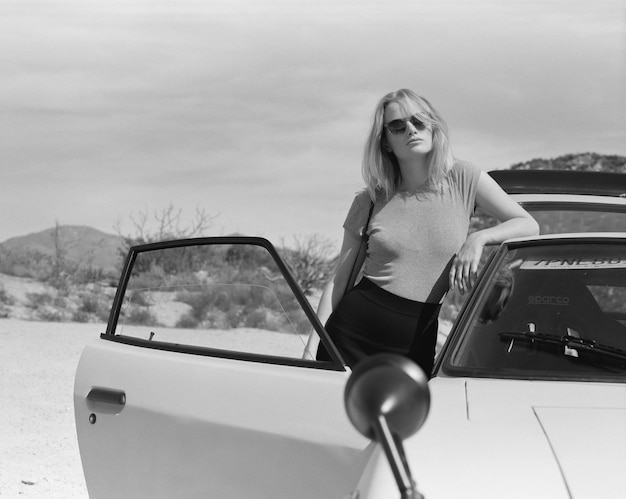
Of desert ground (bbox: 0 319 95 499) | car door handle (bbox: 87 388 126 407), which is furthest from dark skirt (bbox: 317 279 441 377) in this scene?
desert ground (bbox: 0 319 95 499)

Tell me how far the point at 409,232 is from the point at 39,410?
320 inches

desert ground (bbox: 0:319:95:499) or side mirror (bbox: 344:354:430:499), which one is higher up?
side mirror (bbox: 344:354:430:499)

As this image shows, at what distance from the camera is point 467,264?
11.4ft

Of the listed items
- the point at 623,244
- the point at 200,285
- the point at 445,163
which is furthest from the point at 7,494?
the point at 623,244

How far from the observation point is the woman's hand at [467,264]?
3.47 metres

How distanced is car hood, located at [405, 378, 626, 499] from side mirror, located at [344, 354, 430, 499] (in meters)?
0.40

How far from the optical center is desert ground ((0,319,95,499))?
766 centimetres

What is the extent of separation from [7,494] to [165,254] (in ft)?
12.6

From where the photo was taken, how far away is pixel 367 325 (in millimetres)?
3783

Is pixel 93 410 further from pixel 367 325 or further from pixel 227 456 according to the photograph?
pixel 367 325

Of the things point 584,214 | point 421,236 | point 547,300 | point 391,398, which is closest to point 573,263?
point 547,300

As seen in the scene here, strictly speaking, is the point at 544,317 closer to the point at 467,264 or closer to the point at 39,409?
the point at 467,264

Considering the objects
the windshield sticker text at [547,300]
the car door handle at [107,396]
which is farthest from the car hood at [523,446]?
the car door handle at [107,396]

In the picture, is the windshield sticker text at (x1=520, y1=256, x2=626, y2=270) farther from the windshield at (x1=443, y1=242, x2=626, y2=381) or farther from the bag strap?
the bag strap
